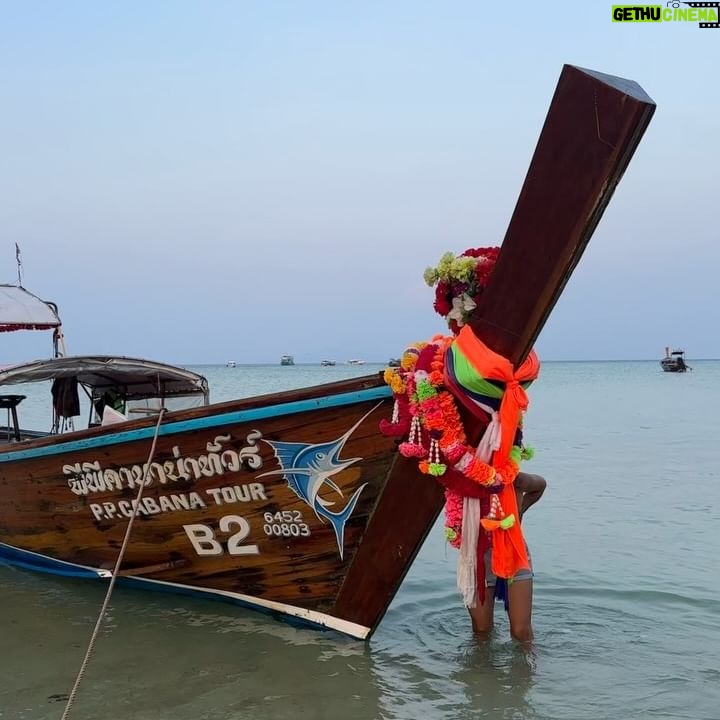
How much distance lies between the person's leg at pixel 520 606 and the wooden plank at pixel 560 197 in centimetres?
132

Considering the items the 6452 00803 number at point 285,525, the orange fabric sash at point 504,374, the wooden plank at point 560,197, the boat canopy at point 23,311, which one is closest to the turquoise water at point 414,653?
the 6452 00803 number at point 285,525

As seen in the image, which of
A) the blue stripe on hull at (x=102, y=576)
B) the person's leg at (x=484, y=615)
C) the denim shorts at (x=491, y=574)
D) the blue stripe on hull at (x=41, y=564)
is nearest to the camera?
the denim shorts at (x=491, y=574)

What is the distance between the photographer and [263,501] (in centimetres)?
446

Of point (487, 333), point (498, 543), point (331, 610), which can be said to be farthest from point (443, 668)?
point (487, 333)

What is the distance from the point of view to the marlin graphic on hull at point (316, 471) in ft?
13.8

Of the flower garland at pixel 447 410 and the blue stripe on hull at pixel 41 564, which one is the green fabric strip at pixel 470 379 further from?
the blue stripe on hull at pixel 41 564

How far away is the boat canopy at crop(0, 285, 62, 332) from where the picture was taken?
317 inches

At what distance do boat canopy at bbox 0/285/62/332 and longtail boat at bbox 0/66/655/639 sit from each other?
283 cm

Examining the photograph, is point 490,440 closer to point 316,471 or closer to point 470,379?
point 470,379

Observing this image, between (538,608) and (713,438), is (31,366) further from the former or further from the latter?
(713,438)

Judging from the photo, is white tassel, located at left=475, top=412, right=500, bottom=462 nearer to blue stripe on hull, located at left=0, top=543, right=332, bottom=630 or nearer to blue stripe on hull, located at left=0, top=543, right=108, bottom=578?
blue stripe on hull, located at left=0, top=543, right=332, bottom=630

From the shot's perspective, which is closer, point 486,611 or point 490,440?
point 490,440

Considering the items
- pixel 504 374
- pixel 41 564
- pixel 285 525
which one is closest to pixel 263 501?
pixel 285 525

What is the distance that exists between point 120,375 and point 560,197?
5346mm
